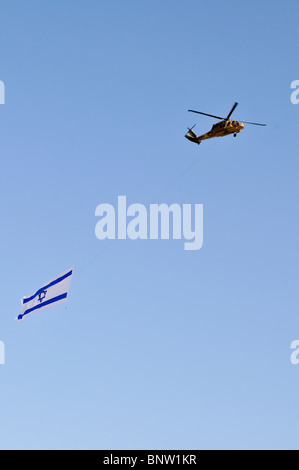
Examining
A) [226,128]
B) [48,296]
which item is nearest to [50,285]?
[48,296]

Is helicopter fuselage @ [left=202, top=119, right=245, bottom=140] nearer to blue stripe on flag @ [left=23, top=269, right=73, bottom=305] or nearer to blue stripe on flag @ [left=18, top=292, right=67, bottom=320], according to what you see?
blue stripe on flag @ [left=23, top=269, right=73, bottom=305]

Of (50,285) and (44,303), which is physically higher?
(50,285)

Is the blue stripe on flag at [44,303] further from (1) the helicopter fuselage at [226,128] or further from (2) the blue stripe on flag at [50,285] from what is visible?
(1) the helicopter fuselage at [226,128]

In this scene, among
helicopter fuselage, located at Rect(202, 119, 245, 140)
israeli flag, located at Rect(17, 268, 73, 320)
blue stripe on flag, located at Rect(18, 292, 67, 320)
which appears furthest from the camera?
helicopter fuselage, located at Rect(202, 119, 245, 140)

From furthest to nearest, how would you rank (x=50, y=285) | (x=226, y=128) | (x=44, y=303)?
(x=226, y=128), (x=44, y=303), (x=50, y=285)

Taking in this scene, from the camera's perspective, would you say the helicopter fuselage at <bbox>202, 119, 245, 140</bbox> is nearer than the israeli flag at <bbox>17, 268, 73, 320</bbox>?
No

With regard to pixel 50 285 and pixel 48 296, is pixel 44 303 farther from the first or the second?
pixel 50 285

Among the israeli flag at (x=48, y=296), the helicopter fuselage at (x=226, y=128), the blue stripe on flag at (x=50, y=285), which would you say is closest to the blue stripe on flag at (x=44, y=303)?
the israeli flag at (x=48, y=296)

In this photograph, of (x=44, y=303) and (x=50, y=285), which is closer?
(x=50, y=285)

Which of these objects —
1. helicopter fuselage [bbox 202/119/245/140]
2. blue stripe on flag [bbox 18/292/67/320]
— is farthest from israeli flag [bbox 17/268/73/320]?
helicopter fuselage [bbox 202/119/245/140]
